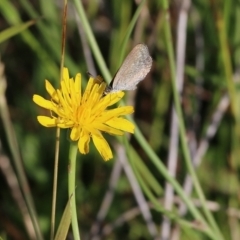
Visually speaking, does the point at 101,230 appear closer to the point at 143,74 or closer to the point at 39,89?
the point at 39,89

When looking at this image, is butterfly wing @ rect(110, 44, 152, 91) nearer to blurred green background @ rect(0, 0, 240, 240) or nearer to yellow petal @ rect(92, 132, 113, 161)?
yellow petal @ rect(92, 132, 113, 161)

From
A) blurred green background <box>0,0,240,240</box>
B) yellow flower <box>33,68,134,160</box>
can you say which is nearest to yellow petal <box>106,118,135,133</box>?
yellow flower <box>33,68,134,160</box>

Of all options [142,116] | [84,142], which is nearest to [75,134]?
[84,142]

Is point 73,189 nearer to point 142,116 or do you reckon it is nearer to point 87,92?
point 87,92

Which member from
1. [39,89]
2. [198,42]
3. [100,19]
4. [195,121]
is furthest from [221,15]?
[39,89]

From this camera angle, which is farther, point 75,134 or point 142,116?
point 142,116
